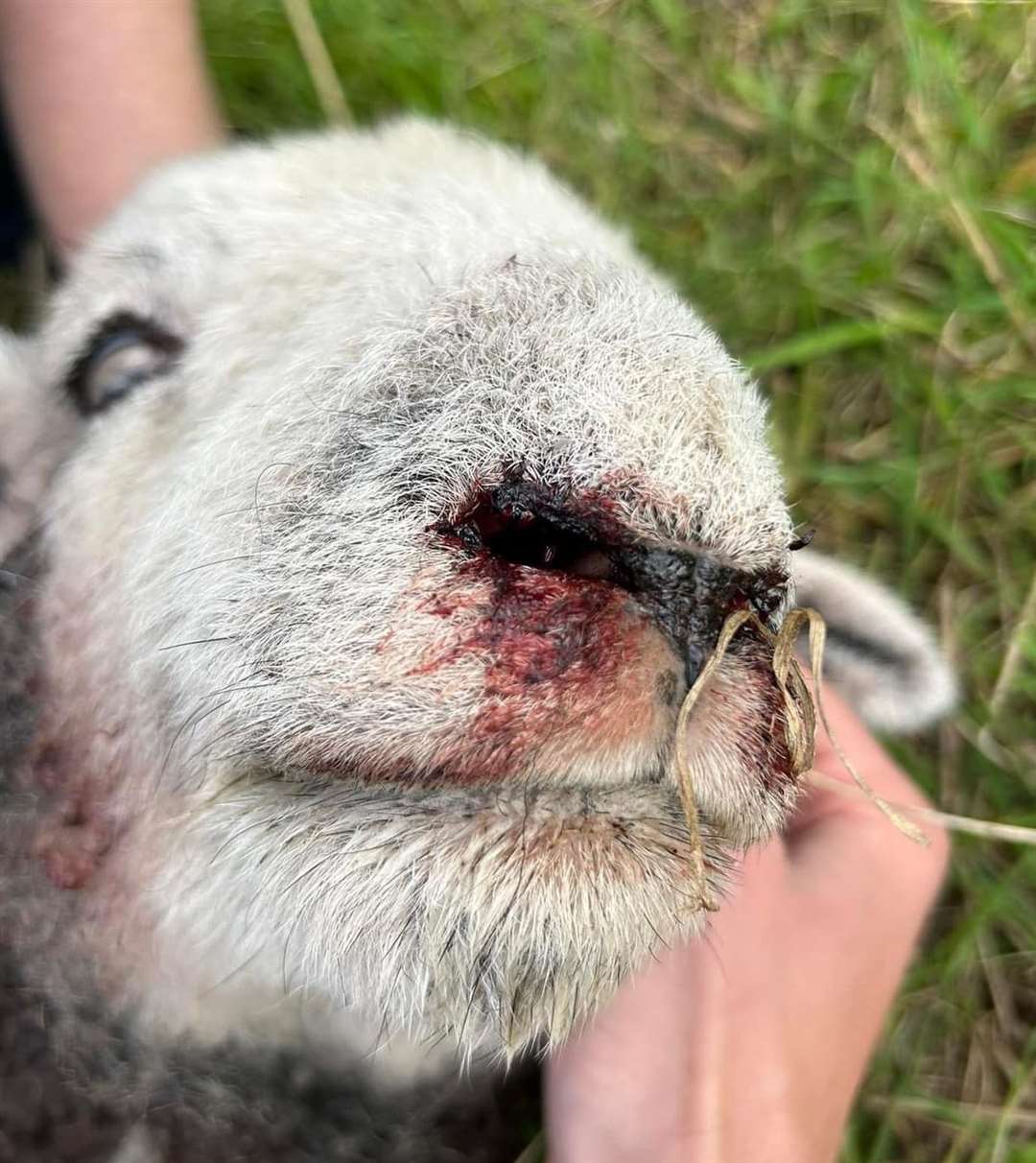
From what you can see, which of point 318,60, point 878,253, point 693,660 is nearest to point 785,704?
point 693,660

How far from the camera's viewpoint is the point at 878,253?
2490 millimetres

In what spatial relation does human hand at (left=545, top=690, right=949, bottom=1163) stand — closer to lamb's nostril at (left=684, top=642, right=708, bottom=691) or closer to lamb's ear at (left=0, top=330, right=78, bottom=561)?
lamb's nostril at (left=684, top=642, right=708, bottom=691)

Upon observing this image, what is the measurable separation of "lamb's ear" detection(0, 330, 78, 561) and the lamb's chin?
0.94m

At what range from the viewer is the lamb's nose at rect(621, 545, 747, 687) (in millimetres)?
871

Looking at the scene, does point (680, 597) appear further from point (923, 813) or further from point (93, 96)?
point (93, 96)

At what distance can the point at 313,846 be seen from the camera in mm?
928

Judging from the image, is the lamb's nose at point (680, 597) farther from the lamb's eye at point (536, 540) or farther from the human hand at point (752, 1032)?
the human hand at point (752, 1032)

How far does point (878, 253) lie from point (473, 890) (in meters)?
2.19

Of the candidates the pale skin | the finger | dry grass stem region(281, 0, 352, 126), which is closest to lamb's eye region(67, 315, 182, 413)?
the pale skin

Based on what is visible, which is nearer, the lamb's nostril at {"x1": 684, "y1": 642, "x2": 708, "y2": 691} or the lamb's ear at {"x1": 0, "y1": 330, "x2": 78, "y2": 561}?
the lamb's nostril at {"x1": 684, "y1": 642, "x2": 708, "y2": 691}

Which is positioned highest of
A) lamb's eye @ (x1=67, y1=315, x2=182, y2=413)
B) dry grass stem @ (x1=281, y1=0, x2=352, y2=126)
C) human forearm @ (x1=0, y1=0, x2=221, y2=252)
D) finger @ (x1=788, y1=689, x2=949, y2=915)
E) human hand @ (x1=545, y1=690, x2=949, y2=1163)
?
dry grass stem @ (x1=281, y1=0, x2=352, y2=126)

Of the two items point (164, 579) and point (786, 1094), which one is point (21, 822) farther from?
point (786, 1094)

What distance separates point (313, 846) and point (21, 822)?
27.3 inches

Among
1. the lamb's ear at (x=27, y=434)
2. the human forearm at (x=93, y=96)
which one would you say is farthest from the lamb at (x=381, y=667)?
the human forearm at (x=93, y=96)
